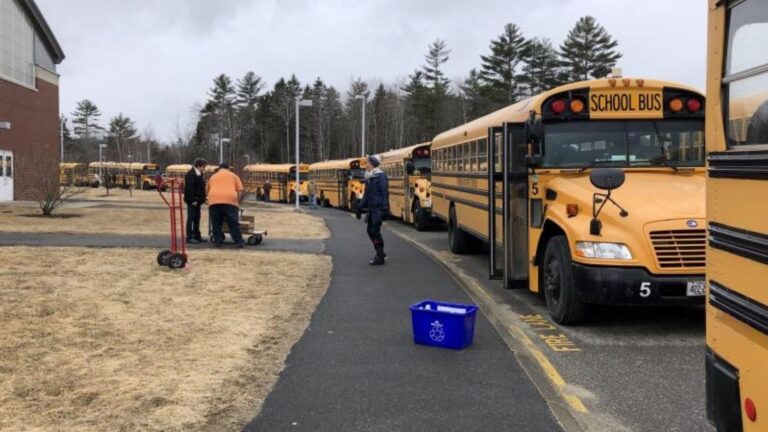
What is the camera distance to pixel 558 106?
25.6 ft

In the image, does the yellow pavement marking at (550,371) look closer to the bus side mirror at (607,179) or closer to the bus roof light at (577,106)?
the bus side mirror at (607,179)

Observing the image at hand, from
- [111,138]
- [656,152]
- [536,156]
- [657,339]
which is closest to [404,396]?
[657,339]

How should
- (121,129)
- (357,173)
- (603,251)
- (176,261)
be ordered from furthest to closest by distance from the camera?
1. (121,129)
2. (357,173)
3. (176,261)
4. (603,251)

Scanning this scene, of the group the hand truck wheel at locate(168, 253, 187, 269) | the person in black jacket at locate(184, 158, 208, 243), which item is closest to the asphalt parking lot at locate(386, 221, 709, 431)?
the hand truck wheel at locate(168, 253, 187, 269)

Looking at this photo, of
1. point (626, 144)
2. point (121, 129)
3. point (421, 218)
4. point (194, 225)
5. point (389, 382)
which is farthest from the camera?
point (121, 129)

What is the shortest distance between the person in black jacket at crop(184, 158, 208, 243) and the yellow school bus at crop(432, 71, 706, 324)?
7439 mm

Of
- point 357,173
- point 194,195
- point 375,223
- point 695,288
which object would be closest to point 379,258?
point 375,223

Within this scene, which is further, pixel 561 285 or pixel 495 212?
pixel 495 212

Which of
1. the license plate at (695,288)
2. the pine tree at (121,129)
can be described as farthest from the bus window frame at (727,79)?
the pine tree at (121,129)

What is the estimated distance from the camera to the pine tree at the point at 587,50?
179 ft

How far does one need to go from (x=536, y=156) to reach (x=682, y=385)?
3.25 meters

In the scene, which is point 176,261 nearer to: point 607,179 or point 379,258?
point 379,258

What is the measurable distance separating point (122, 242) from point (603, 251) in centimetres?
1080

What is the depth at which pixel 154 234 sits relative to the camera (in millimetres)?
16438
